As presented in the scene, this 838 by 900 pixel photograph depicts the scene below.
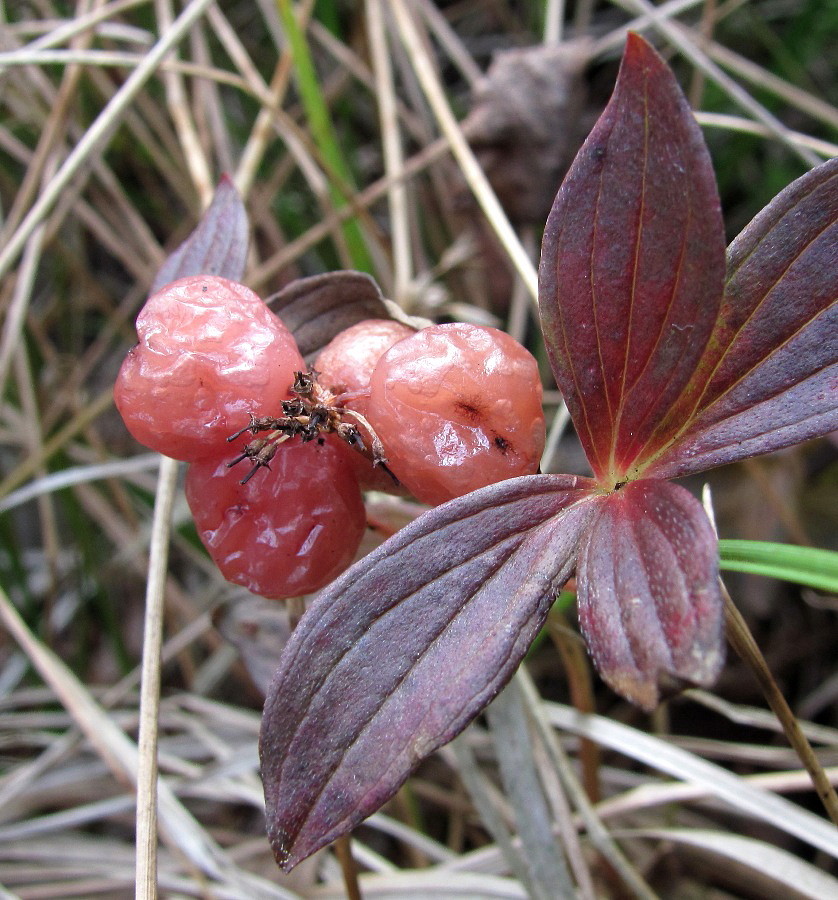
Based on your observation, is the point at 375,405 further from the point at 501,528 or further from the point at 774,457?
the point at 774,457

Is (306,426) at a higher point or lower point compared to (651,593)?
higher

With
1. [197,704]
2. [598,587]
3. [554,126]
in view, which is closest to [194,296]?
[598,587]

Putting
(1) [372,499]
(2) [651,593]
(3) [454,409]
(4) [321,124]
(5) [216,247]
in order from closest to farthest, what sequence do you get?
(2) [651,593] → (3) [454,409] → (5) [216,247] → (1) [372,499] → (4) [321,124]

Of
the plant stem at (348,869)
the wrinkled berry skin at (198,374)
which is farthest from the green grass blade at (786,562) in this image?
the plant stem at (348,869)

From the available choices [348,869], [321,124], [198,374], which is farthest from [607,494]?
[321,124]

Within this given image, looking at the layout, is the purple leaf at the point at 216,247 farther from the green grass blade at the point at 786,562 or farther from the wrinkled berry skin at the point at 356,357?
the green grass blade at the point at 786,562

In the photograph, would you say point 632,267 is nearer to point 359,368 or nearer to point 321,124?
point 359,368

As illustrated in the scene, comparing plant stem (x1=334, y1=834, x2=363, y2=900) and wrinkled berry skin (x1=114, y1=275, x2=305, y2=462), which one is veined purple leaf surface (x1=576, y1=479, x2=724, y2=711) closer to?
wrinkled berry skin (x1=114, y1=275, x2=305, y2=462)

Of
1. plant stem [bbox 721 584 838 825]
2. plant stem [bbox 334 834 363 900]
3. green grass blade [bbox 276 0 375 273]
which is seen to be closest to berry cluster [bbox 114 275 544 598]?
plant stem [bbox 721 584 838 825]
